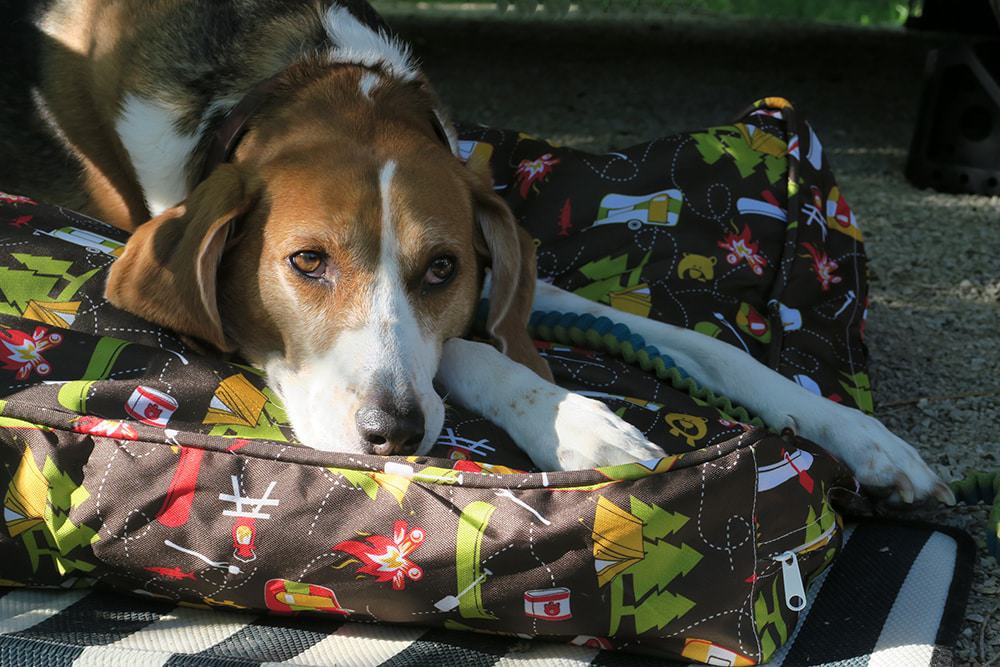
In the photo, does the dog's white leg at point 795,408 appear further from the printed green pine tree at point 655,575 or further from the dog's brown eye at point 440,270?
the printed green pine tree at point 655,575

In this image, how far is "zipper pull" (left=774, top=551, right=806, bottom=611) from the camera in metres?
2.25

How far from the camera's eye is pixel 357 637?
7.38 ft

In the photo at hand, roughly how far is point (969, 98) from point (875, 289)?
1614 millimetres

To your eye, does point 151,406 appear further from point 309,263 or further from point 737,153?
point 737,153

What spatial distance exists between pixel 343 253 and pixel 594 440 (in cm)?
69

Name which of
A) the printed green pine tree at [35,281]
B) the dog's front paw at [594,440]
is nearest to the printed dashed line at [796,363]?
the dog's front paw at [594,440]

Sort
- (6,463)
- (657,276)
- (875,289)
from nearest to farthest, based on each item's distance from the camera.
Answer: (6,463) → (657,276) → (875,289)

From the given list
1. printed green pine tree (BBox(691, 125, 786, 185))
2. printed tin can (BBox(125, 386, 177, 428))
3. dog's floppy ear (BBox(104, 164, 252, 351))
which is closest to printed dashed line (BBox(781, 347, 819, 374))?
printed green pine tree (BBox(691, 125, 786, 185))

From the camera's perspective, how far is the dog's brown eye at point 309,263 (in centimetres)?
253

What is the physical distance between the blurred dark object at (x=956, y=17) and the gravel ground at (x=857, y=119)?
65 cm

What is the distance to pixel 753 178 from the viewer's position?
3.83m

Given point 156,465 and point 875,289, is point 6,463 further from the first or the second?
point 875,289

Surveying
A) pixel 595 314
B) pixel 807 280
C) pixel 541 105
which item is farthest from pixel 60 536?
pixel 541 105

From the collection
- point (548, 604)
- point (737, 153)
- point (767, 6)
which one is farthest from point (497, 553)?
point (767, 6)
